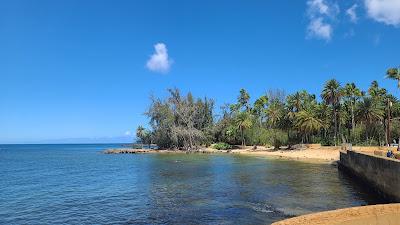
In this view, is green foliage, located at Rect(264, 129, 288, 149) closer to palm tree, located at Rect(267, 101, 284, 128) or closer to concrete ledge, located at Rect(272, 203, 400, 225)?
palm tree, located at Rect(267, 101, 284, 128)

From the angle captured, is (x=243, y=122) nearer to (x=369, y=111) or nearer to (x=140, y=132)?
(x=369, y=111)

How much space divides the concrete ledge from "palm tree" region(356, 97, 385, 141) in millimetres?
73110

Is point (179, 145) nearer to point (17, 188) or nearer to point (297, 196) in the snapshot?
point (17, 188)

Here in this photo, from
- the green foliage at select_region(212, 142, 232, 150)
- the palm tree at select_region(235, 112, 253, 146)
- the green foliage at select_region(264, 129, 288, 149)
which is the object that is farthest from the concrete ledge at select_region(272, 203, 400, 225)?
the green foliage at select_region(212, 142, 232, 150)

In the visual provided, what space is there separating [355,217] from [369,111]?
7450cm

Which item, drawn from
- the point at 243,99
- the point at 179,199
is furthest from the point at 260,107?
the point at 179,199

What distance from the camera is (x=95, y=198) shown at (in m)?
28.0

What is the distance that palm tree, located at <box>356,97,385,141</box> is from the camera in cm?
7781

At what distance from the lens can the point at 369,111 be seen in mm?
78000

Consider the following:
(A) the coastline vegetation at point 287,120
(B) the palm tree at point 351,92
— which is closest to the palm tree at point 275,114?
(A) the coastline vegetation at point 287,120

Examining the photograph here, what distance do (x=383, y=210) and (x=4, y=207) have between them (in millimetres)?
23386

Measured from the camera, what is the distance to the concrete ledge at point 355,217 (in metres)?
A: 9.62

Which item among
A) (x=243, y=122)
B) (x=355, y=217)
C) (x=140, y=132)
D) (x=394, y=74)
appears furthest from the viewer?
(x=140, y=132)

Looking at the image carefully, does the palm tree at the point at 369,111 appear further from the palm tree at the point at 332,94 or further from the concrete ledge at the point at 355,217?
the concrete ledge at the point at 355,217
